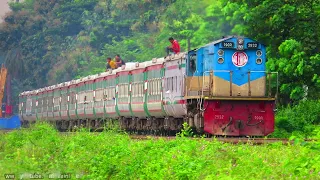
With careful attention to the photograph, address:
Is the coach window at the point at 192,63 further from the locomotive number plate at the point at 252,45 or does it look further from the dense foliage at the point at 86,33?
the dense foliage at the point at 86,33

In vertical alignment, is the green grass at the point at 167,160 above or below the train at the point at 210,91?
below

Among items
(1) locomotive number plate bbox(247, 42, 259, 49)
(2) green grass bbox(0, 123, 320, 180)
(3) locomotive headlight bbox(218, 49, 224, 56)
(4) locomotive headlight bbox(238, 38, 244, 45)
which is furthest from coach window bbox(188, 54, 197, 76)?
(2) green grass bbox(0, 123, 320, 180)

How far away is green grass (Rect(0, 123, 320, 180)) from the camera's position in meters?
12.2

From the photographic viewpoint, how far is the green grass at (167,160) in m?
12.2

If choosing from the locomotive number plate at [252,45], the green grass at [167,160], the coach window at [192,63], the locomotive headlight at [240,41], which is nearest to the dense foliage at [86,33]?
the coach window at [192,63]

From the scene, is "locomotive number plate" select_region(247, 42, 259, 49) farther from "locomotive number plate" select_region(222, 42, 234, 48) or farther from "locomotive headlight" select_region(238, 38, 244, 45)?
"locomotive number plate" select_region(222, 42, 234, 48)

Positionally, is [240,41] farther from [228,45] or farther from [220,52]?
[220,52]

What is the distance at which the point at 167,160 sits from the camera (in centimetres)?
1445

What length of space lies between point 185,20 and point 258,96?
31250mm

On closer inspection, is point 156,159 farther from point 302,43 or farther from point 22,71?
point 22,71

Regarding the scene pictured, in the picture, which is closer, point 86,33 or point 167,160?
point 167,160

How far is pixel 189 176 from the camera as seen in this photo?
1298 cm

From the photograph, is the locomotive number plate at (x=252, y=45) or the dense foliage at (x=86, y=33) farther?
the dense foliage at (x=86, y=33)

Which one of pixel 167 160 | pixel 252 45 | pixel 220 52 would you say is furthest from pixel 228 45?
pixel 167 160
